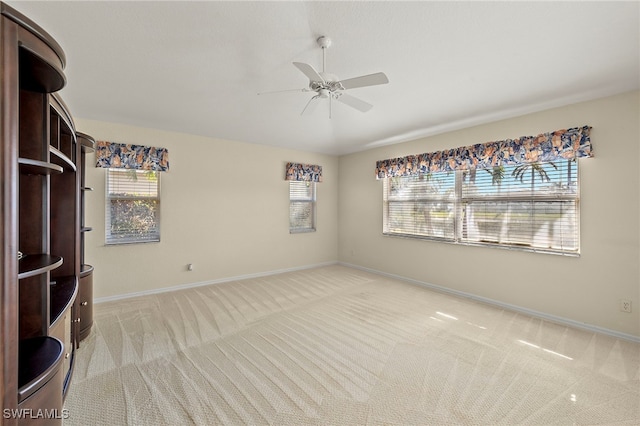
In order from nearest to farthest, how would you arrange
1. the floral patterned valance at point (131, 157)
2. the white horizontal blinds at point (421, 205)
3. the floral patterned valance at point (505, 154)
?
the floral patterned valance at point (505, 154), the floral patterned valance at point (131, 157), the white horizontal blinds at point (421, 205)

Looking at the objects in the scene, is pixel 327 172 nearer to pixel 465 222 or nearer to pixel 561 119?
pixel 465 222

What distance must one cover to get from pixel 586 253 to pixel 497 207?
101 centimetres

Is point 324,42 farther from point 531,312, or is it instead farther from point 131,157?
point 531,312

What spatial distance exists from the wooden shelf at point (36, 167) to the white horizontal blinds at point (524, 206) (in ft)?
14.2

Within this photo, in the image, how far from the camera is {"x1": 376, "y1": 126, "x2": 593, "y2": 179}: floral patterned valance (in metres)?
2.97

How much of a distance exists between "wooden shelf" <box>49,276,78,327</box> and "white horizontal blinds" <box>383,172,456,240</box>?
14.2 feet

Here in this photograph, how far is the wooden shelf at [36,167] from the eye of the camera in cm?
109

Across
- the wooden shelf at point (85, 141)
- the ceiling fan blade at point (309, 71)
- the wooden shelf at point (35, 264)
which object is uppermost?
the ceiling fan blade at point (309, 71)

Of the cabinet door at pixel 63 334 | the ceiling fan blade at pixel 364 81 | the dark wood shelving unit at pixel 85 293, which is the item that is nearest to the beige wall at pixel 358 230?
the dark wood shelving unit at pixel 85 293

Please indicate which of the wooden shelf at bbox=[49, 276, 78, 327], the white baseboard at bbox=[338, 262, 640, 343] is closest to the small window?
the white baseboard at bbox=[338, 262, 640, 343]

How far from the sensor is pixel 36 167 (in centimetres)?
121

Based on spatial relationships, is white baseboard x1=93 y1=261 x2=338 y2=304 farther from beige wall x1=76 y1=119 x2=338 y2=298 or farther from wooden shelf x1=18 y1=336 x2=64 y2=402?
wooden shelf x1=18 y1=336 x2=64 y2=402

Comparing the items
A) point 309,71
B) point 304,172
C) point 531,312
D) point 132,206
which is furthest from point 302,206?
point 531,312

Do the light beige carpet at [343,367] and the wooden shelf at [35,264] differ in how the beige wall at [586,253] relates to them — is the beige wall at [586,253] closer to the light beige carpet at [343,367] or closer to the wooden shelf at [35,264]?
the light beige carpet at [343,367]
